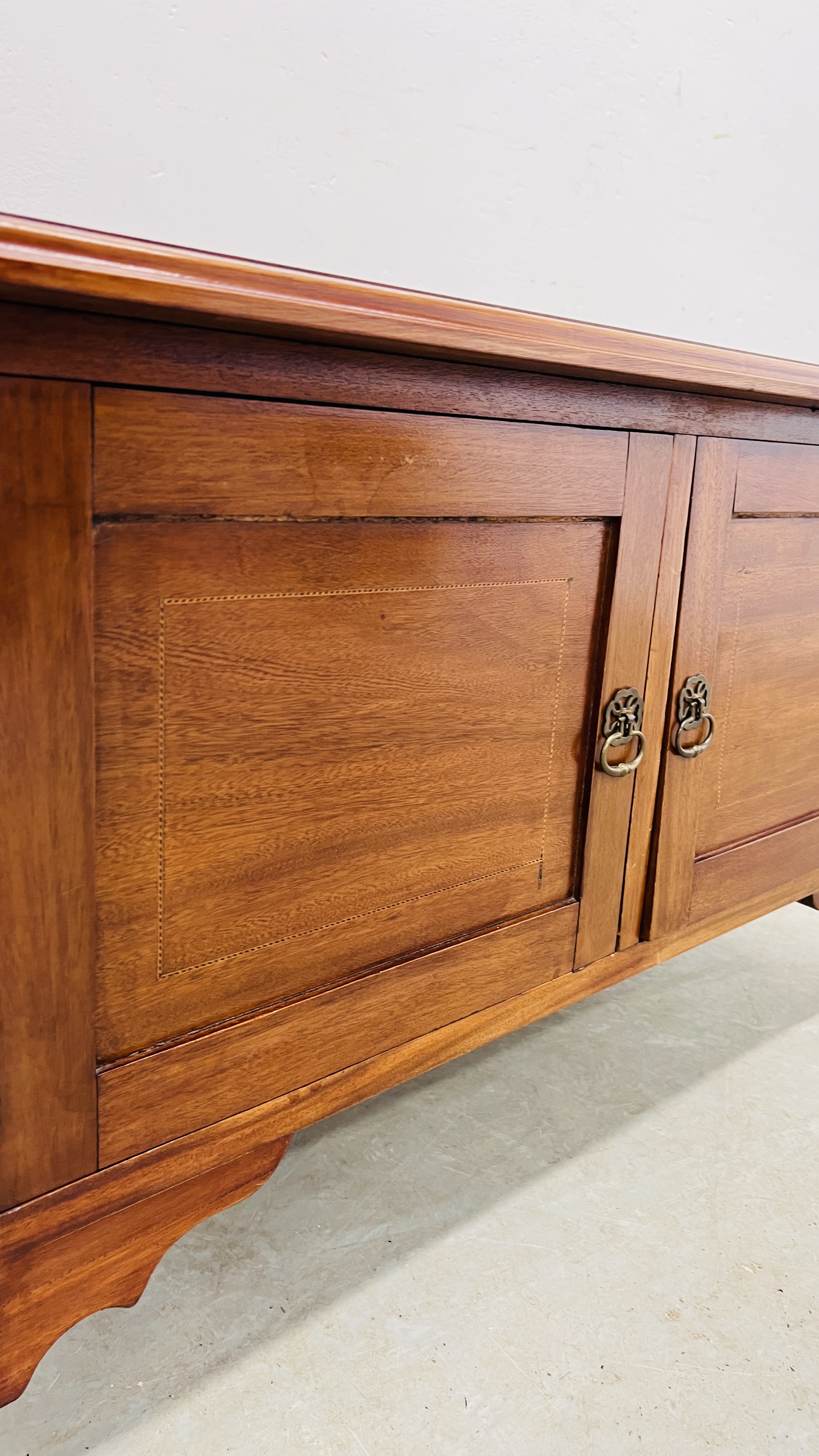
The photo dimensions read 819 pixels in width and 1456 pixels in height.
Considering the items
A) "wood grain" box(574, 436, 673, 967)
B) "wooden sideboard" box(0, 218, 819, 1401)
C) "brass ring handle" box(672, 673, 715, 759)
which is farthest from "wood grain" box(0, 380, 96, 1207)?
"brass ring handle" box(672, 673, 715, 759)

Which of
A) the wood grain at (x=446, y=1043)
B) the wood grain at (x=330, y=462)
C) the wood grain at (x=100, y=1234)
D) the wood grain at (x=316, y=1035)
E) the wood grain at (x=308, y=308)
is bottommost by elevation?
the wood grain at (x=100, y=1234)

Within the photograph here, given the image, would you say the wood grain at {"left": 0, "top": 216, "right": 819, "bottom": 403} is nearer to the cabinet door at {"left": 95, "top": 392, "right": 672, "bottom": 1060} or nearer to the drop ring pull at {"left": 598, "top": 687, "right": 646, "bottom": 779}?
the cabinet door at {"left": 95, "top": 392, "right": 672, "bottom": 1060}

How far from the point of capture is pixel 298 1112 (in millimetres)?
697

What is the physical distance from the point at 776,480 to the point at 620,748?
0.29 metres

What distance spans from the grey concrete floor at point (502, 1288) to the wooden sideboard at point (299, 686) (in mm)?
222

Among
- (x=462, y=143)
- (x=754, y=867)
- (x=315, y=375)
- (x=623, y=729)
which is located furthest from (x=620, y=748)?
(x=462, y=143)

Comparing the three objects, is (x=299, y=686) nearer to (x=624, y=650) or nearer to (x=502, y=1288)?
(x=624, y=650)

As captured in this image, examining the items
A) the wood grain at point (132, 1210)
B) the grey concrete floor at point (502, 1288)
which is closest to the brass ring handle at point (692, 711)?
the wood grain at point (132, 1210)

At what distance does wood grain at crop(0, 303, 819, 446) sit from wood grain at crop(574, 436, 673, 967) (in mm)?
38

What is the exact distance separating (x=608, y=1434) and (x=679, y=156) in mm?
1615

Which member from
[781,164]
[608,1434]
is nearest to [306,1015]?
[608,1434]

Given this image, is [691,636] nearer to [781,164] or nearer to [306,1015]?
[306,1015]

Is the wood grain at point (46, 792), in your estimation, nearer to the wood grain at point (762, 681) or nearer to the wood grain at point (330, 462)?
the wood grain at point (330, 462)

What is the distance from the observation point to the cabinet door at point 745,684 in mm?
868
